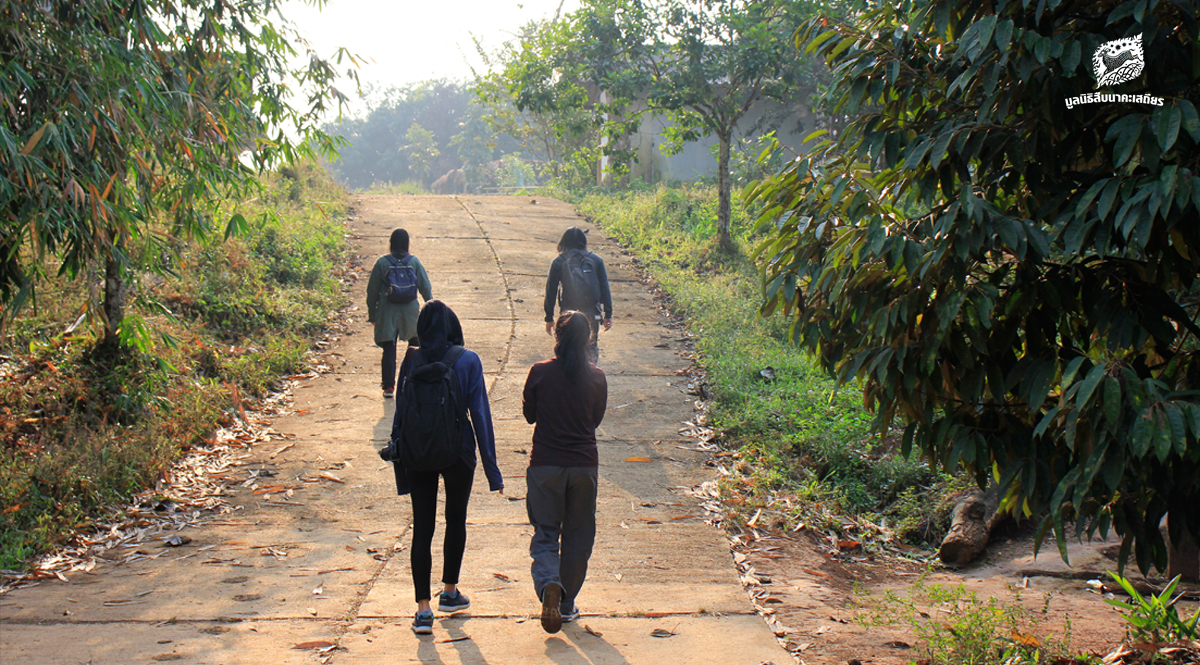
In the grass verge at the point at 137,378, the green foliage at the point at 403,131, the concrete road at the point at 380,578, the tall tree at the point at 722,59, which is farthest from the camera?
the green foliage at the point at 403,131

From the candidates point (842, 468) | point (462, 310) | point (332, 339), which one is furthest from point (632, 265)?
point (842, 468)

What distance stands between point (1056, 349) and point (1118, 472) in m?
0.72

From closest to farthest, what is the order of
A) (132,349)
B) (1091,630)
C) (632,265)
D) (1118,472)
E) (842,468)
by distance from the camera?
1. (1118,472)
2. (1091,630)
3. (842,468)
4. (132,349)
5. (632,265)

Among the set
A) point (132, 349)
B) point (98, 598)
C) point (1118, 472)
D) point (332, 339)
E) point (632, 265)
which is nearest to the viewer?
point (1118, 472)

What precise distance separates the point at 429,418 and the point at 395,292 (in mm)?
4277

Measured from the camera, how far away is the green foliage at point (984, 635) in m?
4.24

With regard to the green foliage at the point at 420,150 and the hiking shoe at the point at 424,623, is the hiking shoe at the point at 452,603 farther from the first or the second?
the green foliage at the point at 420,150

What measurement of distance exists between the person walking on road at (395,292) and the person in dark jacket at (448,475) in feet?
12.8

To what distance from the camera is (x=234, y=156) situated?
831 centimetres

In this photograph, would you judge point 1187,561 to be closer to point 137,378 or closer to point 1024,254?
point 1024,254

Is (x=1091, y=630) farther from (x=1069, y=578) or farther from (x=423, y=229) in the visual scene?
(x=423, y=229)

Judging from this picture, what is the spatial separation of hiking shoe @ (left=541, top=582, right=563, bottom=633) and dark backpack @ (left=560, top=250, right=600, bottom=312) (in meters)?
4.15

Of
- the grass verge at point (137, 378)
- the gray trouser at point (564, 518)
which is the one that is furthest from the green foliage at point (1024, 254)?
the grass verge at point (137, 378)

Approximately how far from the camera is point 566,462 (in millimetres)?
5020
